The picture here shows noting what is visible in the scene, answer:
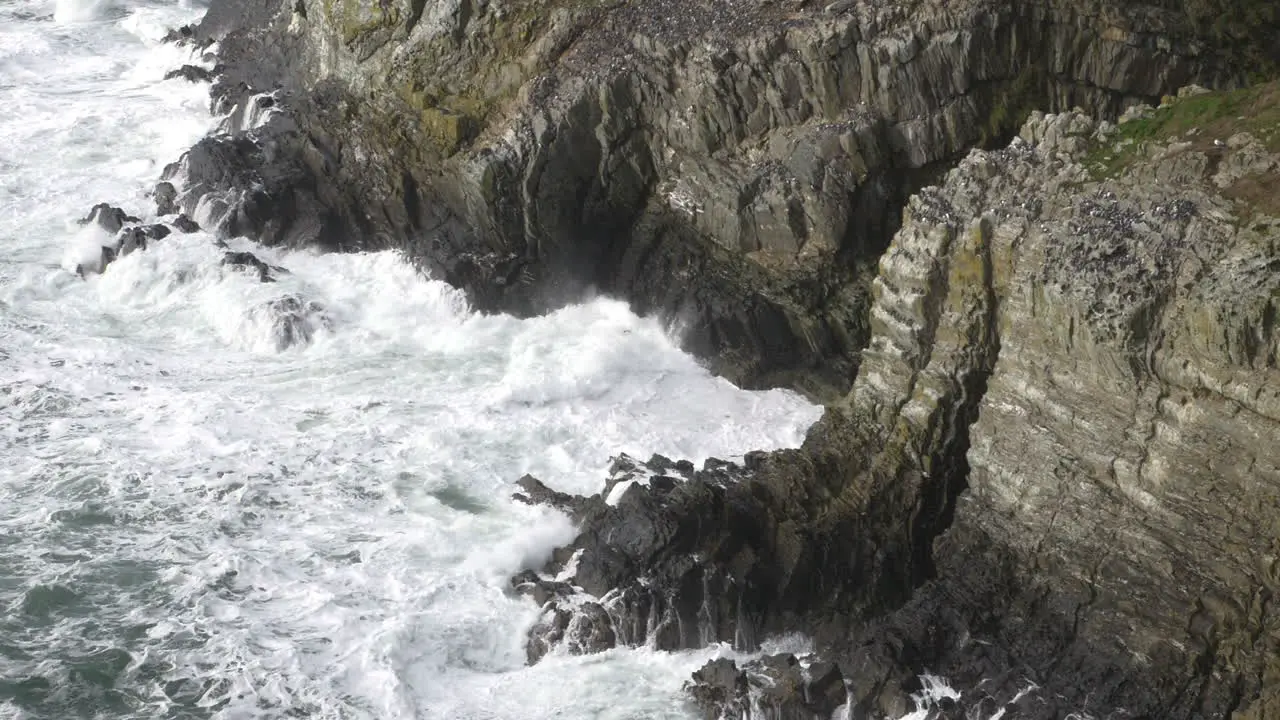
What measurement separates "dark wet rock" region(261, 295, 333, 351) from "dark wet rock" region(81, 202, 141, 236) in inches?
231

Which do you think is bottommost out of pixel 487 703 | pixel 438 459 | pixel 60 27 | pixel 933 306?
pixel 487 703

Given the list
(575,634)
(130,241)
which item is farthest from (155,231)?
(575,634)

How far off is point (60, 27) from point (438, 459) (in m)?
31.3

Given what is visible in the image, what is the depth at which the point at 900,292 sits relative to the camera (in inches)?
808

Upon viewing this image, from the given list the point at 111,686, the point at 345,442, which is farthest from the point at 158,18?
the point at 111,686

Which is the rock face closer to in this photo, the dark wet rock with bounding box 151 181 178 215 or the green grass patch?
the dark wet rock with bounding box 151 181 178 215

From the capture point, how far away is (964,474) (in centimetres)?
2066

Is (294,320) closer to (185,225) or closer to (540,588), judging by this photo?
(185,225)

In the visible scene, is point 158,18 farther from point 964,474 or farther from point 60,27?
point 964,474

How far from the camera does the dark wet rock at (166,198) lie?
108 ft

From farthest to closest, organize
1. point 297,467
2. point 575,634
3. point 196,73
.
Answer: point 196,73 → point 297,467 → point 575,634

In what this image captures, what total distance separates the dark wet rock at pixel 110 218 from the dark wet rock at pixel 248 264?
10.9ft

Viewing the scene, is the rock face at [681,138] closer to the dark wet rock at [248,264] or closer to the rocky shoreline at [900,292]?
the rocky shoreline at [900,292]

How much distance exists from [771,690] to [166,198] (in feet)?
71.3
